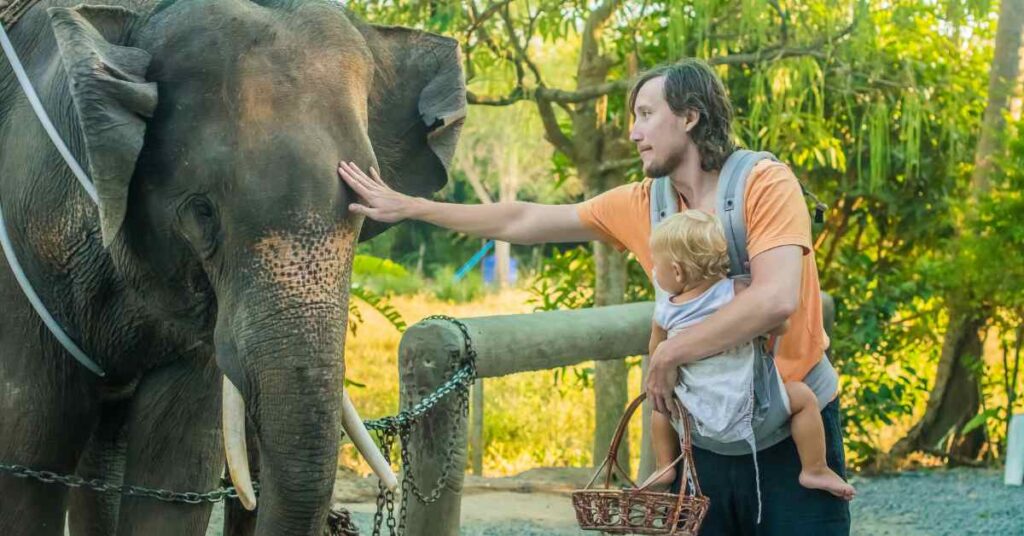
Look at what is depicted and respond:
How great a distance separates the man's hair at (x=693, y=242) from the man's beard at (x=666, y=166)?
7.9 inches

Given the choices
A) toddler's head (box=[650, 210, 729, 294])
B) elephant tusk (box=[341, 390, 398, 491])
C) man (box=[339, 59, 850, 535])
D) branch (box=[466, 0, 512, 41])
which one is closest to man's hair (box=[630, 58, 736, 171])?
man (box=[339, 59, 850, 535])

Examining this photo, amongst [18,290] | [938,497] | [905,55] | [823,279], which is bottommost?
[938,497]

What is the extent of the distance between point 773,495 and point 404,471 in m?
1.13

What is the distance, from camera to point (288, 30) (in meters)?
3.99

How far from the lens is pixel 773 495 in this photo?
4.01 m

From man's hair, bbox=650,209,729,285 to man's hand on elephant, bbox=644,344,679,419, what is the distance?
23 cm

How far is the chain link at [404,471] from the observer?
168 inches

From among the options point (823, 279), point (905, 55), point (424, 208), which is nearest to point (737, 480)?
point (424, 208)

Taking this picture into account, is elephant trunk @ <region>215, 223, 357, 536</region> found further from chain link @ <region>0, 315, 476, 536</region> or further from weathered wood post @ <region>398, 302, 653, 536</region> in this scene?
weathered wood post @ <region>398, 302, 653, 536</region>

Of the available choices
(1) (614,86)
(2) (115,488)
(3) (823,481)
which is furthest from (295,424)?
(1) (614,86)

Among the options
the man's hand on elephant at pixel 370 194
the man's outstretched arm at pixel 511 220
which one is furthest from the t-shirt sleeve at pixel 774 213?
the man's hand on elephant at pixel 370 194

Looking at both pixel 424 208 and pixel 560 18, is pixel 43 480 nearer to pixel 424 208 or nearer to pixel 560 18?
pixel 424 208

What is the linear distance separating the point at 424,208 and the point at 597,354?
90.0 inches

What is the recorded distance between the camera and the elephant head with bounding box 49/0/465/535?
11.9 feet
